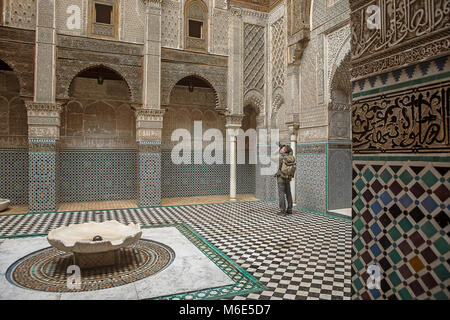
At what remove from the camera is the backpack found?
16.8 ft

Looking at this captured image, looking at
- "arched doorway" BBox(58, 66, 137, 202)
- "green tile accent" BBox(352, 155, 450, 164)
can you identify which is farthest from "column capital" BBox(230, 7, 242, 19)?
"green tile accent" BBox(352, 155, 450, 164)

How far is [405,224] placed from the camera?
95cm

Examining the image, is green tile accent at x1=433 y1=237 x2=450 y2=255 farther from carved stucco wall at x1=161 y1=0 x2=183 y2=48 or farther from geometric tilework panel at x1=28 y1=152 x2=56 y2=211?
carved stucco wall at x1=161 y1=0 x2=183 y2=48

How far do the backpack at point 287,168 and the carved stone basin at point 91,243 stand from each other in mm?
2728

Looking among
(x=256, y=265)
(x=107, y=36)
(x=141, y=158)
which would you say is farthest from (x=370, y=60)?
(x=107, y=36)

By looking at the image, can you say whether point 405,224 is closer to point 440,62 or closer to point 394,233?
point 394,233

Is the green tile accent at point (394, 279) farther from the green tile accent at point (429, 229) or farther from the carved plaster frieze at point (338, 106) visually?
the carved plaster frieze at point (338, 106)

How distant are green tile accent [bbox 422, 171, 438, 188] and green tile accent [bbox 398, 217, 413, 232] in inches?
5.0

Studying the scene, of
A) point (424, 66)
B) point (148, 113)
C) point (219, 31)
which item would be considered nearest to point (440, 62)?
point (424, 66)

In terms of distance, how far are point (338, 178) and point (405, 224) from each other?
184 inches

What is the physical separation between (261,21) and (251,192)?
420cm

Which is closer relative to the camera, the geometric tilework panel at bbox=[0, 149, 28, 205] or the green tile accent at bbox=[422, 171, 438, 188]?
the green tile accent at bbox=[422, 171, 438, 188]

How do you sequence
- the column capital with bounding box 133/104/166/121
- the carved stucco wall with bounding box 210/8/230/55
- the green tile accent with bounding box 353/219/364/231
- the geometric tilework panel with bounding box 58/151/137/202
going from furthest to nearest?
the carved stucco wall with bounding box 210/8/230/55
the geometric tilework panel with bounding box 58/151/137/202
the column capital with bounding box 133/104/166/121
the green tile accent with bounding box 353/219/364/231
